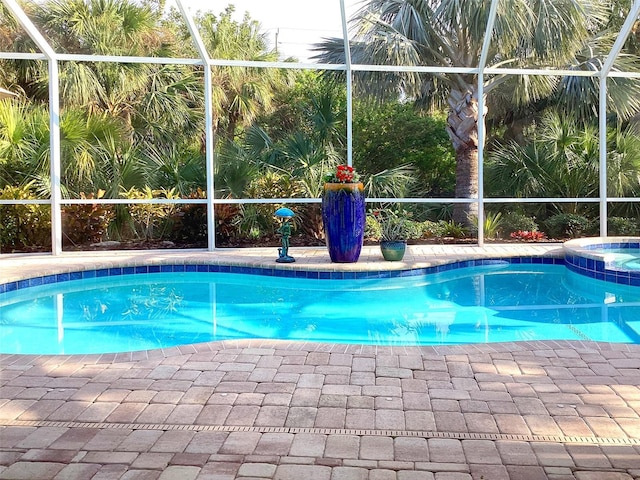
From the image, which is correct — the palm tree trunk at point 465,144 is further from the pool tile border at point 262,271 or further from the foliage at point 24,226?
the foliage at point 24,226

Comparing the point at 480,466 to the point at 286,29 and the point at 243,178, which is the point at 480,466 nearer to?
the point at 243,178

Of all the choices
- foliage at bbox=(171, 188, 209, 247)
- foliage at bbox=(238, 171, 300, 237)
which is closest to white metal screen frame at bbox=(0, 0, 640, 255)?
foliage at bbox=(238, 171, 300, 237)

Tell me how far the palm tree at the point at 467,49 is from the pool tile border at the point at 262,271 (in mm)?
2194

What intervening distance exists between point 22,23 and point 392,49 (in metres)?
4.65

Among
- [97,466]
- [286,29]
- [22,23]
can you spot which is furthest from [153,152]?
[97,466]

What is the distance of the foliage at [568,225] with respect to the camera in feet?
34.2

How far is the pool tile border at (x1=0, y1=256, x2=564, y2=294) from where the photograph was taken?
7.31m

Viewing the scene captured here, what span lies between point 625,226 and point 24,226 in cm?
873

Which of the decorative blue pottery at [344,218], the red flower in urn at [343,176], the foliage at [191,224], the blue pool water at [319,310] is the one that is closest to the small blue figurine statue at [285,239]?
the blue pool water at [319,310]

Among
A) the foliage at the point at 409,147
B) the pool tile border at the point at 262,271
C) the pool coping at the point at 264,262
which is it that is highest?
the foliage at the point at 409,147

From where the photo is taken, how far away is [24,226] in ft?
30.2

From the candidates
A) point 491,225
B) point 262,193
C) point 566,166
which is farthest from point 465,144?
point 262,193

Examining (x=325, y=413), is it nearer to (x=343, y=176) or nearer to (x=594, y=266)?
(x=343, y=176)

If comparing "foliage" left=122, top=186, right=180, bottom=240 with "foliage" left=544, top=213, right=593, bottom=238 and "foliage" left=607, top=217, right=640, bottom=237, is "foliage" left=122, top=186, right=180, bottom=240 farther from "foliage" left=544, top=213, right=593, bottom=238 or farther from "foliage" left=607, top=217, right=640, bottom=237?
"foliage" left=607, top=217, right=640, bottom=237
